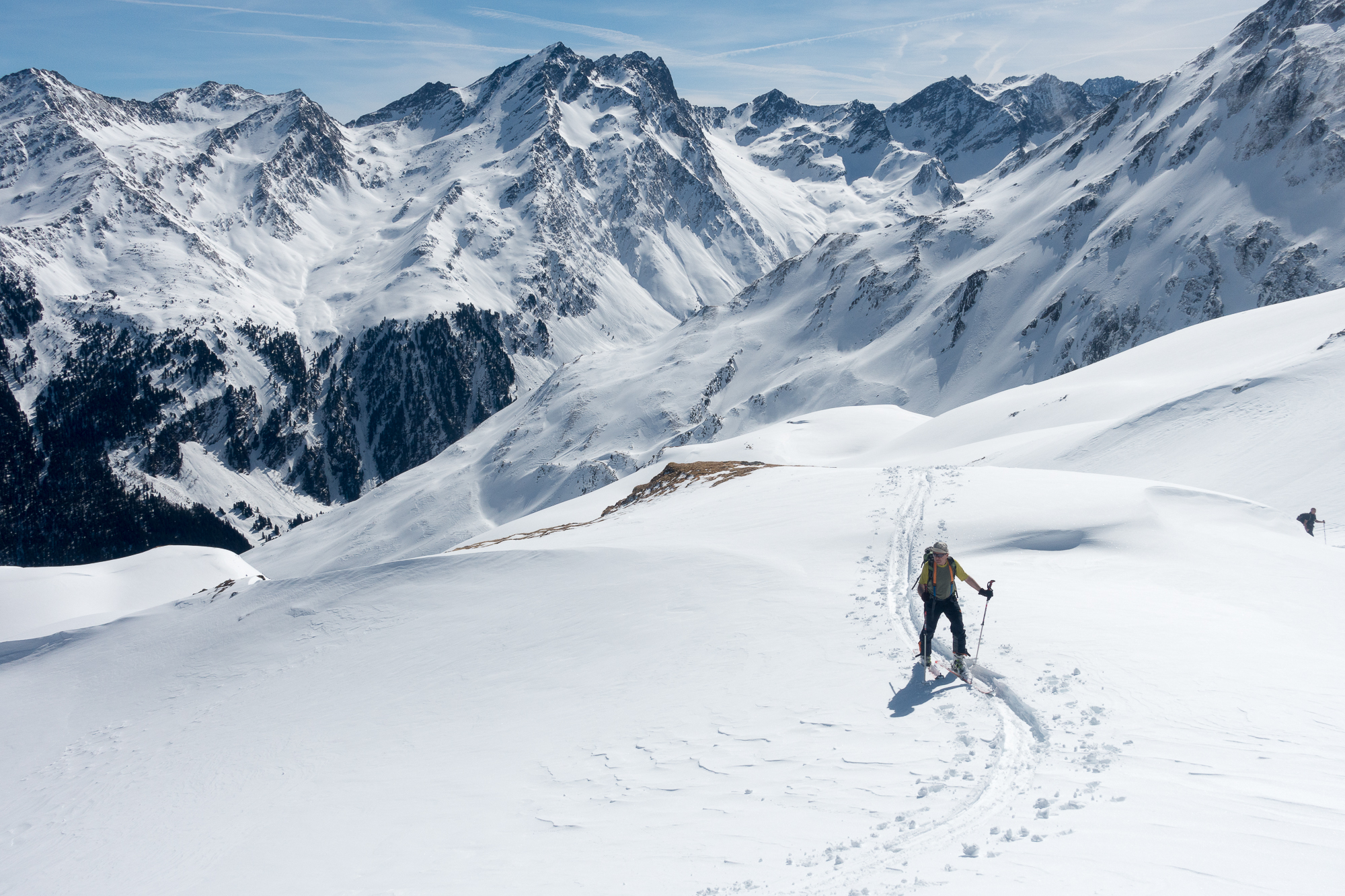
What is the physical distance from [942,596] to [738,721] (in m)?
3.99

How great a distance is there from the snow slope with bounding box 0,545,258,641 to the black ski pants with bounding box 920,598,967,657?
49.4 meters

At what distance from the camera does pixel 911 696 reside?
11.4 m

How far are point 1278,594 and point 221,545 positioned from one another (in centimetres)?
22968

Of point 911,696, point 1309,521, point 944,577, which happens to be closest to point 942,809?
point 911,696

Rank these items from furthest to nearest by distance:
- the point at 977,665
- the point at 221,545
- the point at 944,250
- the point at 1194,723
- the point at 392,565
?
the point at 221,545
the point at 944,250
the point at 392,565
the point at 977,665
the point at 1194,723

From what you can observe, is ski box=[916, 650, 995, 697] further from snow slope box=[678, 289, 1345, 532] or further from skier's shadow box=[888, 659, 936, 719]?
snow slope box=[678, 289, 1345, 532]

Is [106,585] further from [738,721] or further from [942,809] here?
[942,809]

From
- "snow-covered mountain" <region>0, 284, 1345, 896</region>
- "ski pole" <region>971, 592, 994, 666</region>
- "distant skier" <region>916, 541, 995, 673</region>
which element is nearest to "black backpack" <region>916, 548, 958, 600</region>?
"distant skier" <region>916, 541, 995, 673</region>

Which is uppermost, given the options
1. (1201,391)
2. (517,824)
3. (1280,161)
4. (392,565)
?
(1280,161)

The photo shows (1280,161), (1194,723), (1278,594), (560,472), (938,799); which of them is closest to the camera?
(938,799)

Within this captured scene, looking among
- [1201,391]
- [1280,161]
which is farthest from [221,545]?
[1280,161]

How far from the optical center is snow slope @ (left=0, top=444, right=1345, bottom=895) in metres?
7.92

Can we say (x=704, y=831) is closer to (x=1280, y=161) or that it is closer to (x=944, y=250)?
(x=1280, y=161)

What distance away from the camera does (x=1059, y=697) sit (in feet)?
34.4
